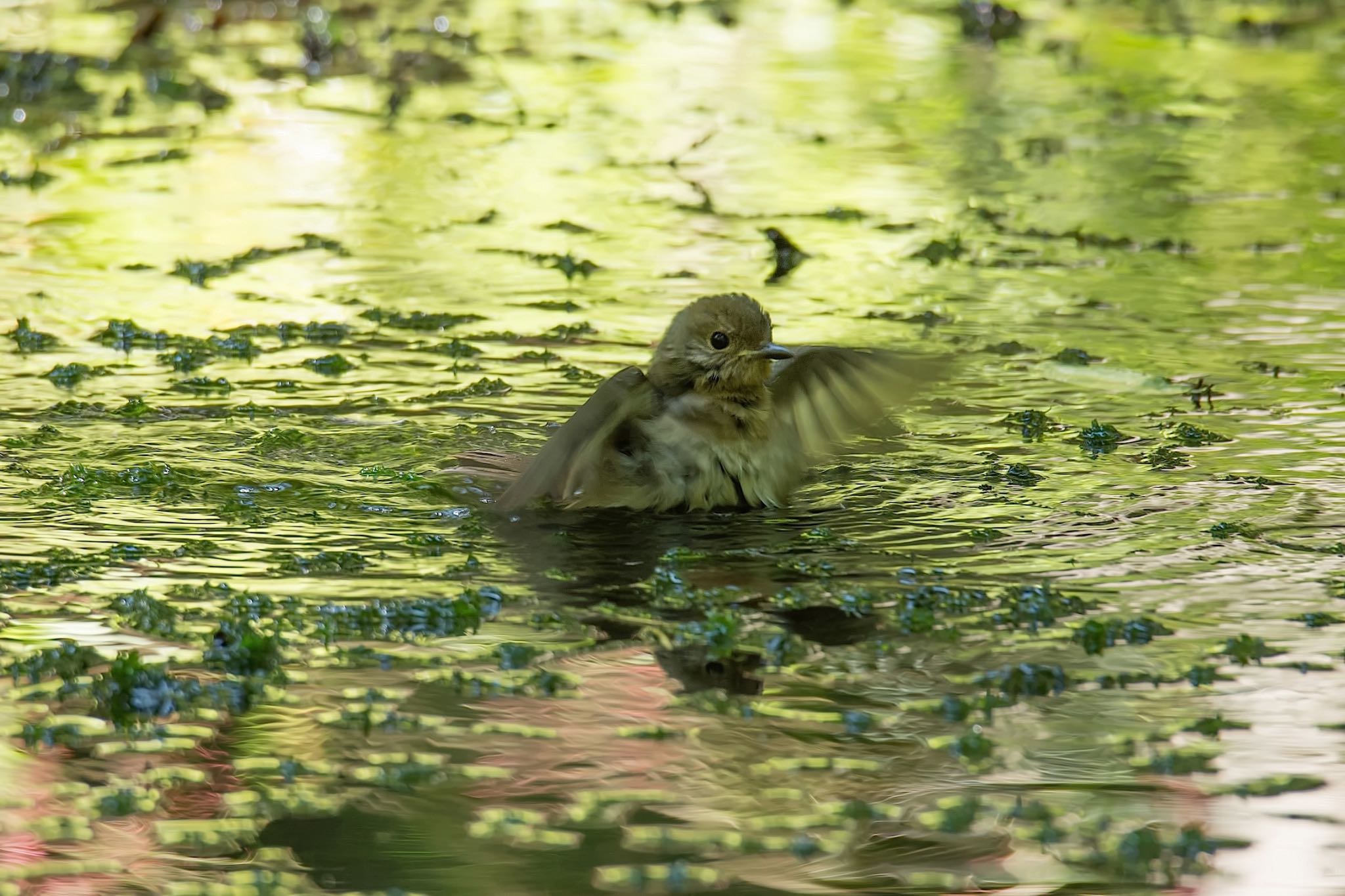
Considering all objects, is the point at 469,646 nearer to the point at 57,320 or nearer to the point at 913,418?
the point at 913,418

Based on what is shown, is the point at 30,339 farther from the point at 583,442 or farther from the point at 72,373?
the point at 583,442

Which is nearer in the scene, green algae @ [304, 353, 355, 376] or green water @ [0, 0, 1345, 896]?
green water @ [0, 0, 1345, 896]

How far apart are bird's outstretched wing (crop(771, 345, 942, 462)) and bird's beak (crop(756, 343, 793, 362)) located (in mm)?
27

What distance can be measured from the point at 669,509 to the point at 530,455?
49 centimetres

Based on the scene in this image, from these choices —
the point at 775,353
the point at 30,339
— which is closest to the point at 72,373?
the point at 30,339

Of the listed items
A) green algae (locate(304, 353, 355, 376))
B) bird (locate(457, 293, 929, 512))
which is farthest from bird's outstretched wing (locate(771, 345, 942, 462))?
green algae (locate(304, 353, 355, 376))

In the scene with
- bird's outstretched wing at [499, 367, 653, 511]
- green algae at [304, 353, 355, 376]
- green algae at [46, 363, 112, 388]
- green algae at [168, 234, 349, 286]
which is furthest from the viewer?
green algae at [168, 234, 349, 286]

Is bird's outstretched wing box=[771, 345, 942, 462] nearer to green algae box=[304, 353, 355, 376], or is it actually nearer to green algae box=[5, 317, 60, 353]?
green algae box=[304, 353, 355, 376]

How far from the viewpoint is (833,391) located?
223 inches

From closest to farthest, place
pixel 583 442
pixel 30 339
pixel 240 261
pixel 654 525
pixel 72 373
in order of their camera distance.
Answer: pixel 583 442 → pixel 654 525 → pixel 72 373 → pixel 30 339 → pixel 240 261

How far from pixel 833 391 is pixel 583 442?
0.95m

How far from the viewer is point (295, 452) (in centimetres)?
595

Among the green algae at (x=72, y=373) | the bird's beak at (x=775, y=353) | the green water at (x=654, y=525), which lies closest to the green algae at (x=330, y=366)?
the green water at (x=654, y=525)

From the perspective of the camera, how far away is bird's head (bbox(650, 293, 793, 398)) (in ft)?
18.5
